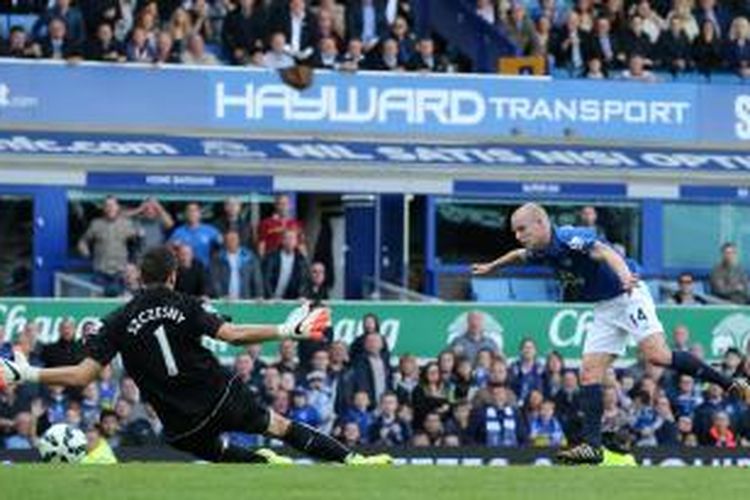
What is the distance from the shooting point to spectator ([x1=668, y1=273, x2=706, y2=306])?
1169 inches

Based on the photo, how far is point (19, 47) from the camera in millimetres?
28797

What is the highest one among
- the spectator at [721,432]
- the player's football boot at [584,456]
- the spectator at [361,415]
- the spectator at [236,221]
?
the spectator at [236,221]

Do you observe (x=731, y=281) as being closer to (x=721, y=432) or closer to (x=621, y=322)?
(x=721, y=432)

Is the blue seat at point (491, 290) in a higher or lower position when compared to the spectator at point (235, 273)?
lower

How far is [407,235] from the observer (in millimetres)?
30594

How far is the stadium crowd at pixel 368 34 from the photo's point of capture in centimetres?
2906

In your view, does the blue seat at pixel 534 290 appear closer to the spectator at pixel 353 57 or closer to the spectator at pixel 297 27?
the spectator at pixel 353 57

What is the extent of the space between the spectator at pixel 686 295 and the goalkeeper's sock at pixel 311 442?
12.6 meters

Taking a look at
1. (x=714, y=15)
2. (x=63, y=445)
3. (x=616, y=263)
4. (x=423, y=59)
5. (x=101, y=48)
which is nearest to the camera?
(x=616, y=263)

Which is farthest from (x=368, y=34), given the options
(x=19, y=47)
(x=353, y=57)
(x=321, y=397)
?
(x=321, y=397)

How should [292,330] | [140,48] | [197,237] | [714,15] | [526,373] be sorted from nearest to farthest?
[292,330], [526,373], [197,237], [140,48], [714,15]

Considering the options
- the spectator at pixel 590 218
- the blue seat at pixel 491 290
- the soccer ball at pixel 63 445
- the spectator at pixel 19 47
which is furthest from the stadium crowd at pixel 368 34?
the soccer ball at pixel 63 445

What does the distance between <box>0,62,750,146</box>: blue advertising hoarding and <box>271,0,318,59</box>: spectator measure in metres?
0.37

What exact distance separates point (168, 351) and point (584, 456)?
3.54 metres
